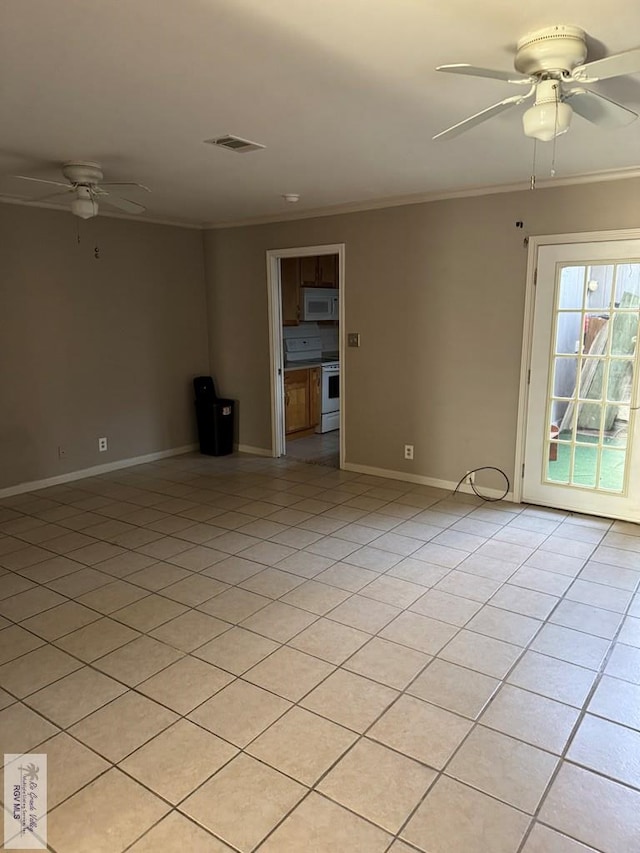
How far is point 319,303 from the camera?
716 centimetres

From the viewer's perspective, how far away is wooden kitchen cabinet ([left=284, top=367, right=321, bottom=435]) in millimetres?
6613

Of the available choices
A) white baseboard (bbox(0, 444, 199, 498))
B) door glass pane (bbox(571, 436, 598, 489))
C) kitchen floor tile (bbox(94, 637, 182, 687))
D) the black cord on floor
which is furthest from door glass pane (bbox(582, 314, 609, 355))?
white baseboard (bbox(0, 444, 199, 498))

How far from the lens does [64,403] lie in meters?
5.14

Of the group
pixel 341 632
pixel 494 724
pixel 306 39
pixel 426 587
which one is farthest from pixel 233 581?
pixel 306 39

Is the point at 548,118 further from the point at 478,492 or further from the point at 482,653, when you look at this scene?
the point at 478,492

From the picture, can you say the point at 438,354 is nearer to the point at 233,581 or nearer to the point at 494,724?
the point at 233,581

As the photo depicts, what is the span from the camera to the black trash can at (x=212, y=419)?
20.0 ft

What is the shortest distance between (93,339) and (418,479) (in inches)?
125

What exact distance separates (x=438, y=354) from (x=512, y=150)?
1792 mm

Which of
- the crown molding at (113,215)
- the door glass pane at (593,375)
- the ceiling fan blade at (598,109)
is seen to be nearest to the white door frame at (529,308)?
the door glass pane at (593,375)

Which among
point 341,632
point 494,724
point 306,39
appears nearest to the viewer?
point 306,39

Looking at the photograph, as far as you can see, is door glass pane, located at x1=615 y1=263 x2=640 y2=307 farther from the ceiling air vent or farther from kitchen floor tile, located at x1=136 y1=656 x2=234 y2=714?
kitchen floor tile, located at x1=136 y1=656 x2=234 y2=714

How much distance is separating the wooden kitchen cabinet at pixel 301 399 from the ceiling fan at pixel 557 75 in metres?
4.40

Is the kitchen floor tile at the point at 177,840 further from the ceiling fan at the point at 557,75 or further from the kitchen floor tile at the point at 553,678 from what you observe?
the ceiling fan at the point at 557,75
